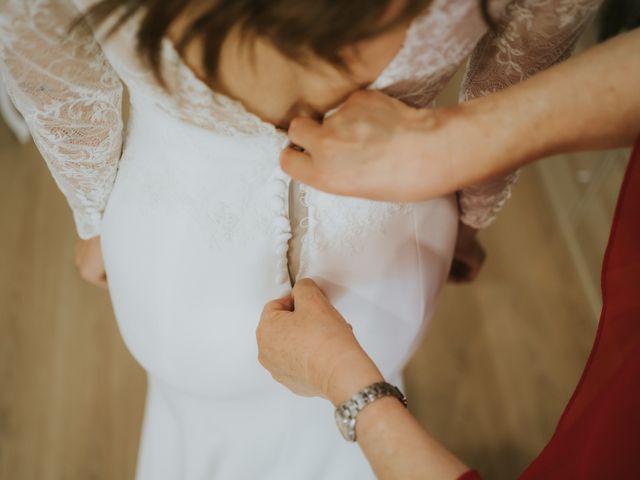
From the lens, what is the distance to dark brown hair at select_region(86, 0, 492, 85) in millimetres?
467

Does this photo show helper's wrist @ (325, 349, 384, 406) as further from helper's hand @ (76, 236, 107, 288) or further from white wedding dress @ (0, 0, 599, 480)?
helper's hand @ (76, 236, 107, 288)

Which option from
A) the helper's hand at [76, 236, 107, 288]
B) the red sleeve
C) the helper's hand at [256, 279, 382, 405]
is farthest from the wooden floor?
the red sleeve

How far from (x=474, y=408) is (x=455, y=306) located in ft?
1.00

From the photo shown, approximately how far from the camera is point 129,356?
1536 millimetres

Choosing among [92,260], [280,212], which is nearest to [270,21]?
[280,212]

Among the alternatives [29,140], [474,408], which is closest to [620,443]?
[474,408]

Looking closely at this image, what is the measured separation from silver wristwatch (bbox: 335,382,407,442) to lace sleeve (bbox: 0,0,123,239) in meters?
0.45

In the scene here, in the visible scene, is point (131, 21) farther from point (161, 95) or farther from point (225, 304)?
point (225, 304)

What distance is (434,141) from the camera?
55 centimetres

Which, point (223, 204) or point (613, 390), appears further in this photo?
point (223, 204)

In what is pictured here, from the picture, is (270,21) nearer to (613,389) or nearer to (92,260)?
(613,389)

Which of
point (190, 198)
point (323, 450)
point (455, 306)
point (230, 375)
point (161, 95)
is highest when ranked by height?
point (161, 95)

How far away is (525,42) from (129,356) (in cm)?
128

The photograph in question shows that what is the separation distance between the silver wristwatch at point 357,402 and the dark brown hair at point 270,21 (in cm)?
33
